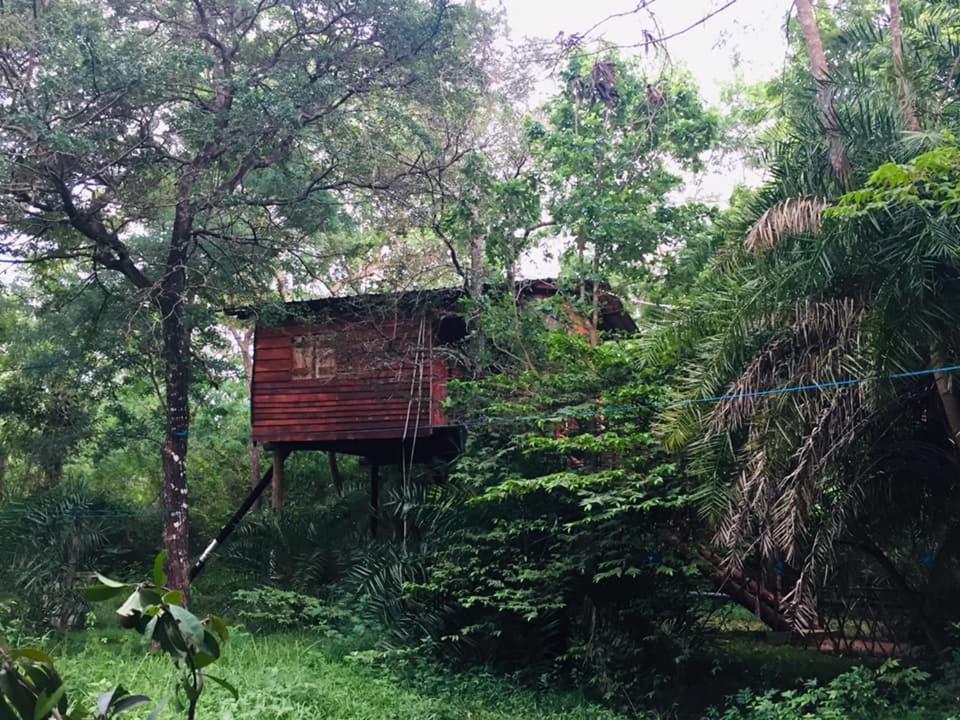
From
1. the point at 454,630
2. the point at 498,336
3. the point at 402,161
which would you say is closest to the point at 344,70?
the point at 402,161

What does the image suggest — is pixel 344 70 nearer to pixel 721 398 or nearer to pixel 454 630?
pixel 721 398

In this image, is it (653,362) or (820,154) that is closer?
(820,154)

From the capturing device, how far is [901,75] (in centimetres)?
752

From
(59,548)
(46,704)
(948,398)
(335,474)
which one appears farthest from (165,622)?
(335,474)

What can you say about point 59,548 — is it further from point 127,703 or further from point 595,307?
point 127,703

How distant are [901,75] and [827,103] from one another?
0.77m

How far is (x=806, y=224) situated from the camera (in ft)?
23.2

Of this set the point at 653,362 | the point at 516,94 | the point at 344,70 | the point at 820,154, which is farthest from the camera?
the point at 516,94

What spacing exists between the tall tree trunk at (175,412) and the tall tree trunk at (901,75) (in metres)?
8.34

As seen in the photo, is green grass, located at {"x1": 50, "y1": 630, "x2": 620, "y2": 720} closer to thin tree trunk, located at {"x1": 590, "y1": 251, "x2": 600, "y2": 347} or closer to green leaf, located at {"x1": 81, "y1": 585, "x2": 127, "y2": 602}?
thin tree trunk, located at {"x1": 590, "y1": 251, "x2": 600, "y2": 347}

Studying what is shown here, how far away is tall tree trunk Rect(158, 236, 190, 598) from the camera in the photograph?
11.2 metres

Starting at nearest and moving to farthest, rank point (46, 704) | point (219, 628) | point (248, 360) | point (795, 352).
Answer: point (46, 704) → point (219, 628) → point (795, 352) → point (248, 360)

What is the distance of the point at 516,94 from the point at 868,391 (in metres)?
7.03

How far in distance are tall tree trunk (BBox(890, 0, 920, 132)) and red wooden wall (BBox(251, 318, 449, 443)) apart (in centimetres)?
655
